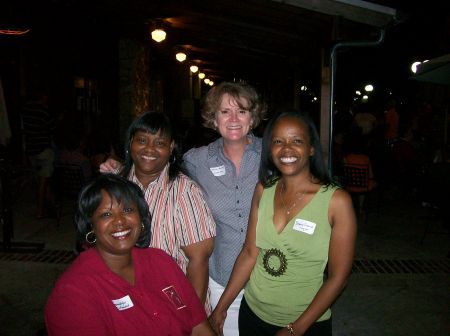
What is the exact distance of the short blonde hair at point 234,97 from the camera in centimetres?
250

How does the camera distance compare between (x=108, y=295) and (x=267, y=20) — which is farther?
(x=267, y=20)

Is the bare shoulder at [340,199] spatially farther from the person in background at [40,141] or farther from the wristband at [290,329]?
the person in background at [40,141]

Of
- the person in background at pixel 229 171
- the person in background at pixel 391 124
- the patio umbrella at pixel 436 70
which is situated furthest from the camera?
the person in background at pixel 391 124

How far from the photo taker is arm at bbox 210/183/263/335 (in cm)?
195

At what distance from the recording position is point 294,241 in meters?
1.72

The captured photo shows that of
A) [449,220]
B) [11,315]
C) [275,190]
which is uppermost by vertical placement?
[275,190]

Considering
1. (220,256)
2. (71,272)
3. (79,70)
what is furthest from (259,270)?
(79,70)

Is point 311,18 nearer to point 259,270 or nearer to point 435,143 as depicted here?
point 435,143

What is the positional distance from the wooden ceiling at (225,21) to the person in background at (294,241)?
4469 mm

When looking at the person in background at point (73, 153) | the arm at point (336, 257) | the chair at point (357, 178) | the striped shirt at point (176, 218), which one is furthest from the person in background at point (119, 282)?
the chair at point (357, 178)

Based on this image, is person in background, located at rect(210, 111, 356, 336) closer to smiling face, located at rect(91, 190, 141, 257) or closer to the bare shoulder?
the bare shoulder

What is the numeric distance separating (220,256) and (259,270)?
1.78ft

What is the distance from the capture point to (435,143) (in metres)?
9.09

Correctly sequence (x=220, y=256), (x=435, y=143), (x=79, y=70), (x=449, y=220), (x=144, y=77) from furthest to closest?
(x=144, y=77) < (x=79, y=70) < (x=435, y=143) < (x=449, y=220) < (x=220, y=256)
